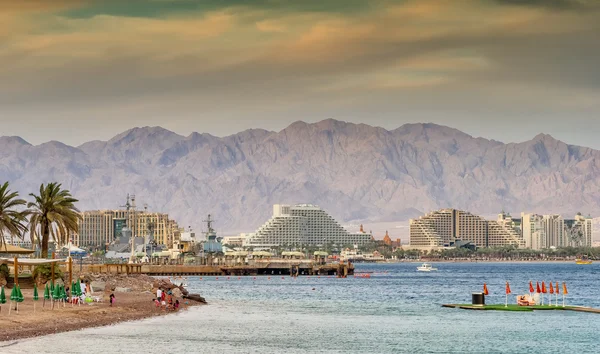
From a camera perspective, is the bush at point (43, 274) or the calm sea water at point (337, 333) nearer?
the calm sea water at point (337, 333)

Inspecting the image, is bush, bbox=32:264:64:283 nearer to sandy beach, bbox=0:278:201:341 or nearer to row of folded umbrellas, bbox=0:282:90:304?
sandy beach, bbox=0:278:201:341

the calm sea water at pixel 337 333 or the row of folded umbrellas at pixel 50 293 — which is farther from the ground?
the row of folded umbrellas at pixel 50 293

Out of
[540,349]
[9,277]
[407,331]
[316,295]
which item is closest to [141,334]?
[407,331]

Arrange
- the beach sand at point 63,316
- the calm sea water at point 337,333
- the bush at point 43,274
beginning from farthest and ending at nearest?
the bush at point 43,274, the beach sand at point 63,316, the calm sea water at point 337,333

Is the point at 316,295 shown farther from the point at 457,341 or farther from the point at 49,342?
the point at 49,342

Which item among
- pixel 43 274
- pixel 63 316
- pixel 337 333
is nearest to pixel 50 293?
pixel 63 316

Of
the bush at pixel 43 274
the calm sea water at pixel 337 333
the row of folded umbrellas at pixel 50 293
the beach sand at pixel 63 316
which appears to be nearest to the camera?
the calm sea water at pixel 337 333

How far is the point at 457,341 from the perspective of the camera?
178ft

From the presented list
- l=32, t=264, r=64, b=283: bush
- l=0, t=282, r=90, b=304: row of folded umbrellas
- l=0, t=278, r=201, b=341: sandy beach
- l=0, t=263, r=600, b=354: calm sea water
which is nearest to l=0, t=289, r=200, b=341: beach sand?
l=0, t=278, r=201, b=341: sandy beach

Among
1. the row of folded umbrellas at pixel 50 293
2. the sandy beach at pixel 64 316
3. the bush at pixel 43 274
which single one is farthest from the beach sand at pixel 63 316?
the bush at pixel 43 274

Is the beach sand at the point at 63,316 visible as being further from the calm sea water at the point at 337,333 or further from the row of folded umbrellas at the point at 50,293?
the calm sea water at the point at 337,333

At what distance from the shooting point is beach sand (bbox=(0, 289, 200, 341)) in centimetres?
5131

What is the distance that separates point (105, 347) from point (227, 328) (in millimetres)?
13867

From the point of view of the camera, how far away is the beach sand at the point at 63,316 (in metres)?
51.3
